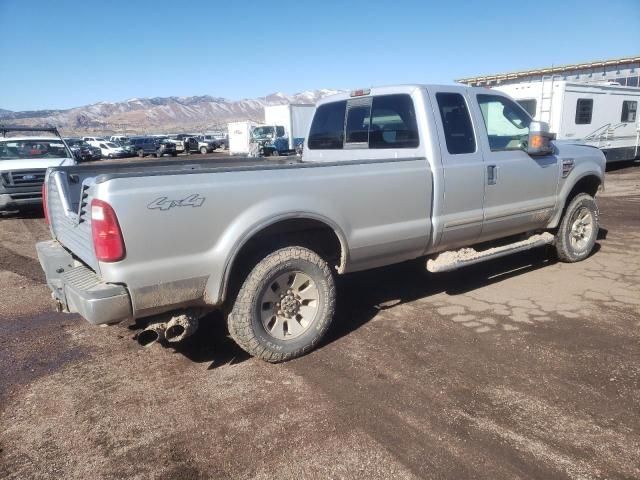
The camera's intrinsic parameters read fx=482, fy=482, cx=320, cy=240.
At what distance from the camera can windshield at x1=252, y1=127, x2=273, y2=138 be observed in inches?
1314

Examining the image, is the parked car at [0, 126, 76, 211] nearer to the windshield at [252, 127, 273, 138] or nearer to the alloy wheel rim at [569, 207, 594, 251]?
the alloy wheel rim at [569, 207, 594, 251]

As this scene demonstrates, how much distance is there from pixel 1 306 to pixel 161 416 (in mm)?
3201

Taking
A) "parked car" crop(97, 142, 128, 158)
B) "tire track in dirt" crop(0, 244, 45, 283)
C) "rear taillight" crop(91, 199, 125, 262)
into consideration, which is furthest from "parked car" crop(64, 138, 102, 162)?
"rear taillight" crop(91, 199, 125, 262)

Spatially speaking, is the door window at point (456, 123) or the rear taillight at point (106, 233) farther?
the door window at point (456, 123)

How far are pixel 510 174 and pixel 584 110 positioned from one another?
12.7 m

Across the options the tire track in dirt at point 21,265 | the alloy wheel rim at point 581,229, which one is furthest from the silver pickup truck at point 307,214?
the tire track in dirt at point 21,265

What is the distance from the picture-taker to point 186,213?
9.86ft

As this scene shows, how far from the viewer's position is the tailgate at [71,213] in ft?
10.3

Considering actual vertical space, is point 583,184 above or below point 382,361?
above

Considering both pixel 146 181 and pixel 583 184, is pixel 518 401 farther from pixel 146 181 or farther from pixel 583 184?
pixel 583 184

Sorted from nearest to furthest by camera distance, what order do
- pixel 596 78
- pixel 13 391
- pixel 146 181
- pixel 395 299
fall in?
1. pixel 146 181
2. pixel 13 391
3. pixel 395 299
4. pixel 596 78

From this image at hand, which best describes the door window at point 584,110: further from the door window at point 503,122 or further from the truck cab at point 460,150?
the door window at point 503,122

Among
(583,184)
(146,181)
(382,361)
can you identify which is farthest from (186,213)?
(583,184)

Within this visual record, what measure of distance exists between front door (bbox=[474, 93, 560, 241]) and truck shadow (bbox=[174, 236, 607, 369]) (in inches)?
28.5
